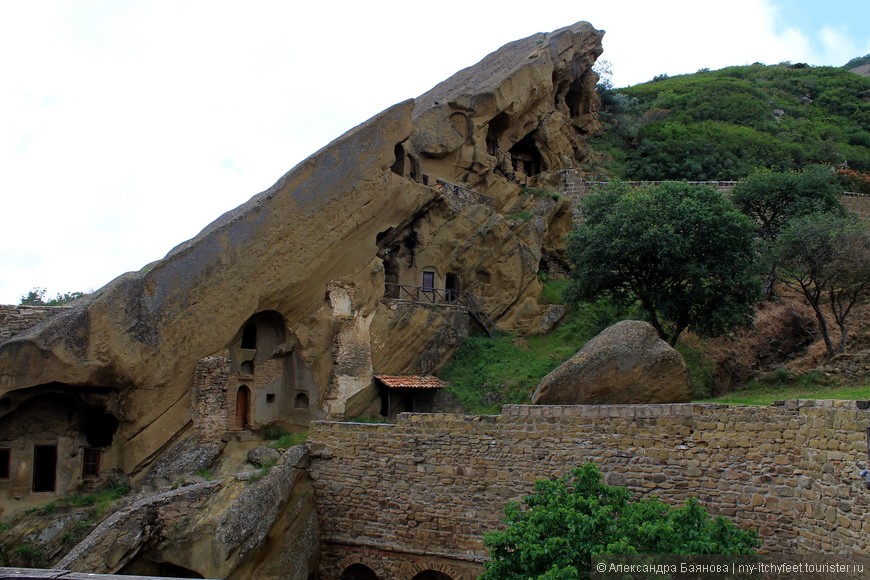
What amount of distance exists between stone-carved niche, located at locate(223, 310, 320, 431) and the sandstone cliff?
0.04 m

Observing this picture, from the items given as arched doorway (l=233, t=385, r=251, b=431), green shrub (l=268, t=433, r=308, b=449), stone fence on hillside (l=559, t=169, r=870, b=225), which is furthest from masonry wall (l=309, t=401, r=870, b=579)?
stone fence on hillside (l=559, t=169, r=870, b=225)

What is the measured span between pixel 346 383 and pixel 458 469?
5651 millimetres

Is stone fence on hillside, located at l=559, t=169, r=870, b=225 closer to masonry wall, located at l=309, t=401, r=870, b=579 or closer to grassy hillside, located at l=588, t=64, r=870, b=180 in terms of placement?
grassy hillside, located at l=588, t=64, r=870, b=180

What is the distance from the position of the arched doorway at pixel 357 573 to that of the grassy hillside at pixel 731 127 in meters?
23.6

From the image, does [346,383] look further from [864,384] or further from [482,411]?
[864,384]

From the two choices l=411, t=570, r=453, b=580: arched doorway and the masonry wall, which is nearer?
the masonry wall

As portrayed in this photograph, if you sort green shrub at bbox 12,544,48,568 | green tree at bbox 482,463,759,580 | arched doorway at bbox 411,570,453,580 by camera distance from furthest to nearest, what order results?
arched doorway at bbox 411,570,453,580
green shrub at bbox 12,544,48,568
green tree at bbox 482,463,759,580

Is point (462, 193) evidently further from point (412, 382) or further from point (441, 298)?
point (412, 382)

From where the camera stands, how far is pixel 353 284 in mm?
21734

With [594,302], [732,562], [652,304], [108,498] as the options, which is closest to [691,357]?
[652,304]

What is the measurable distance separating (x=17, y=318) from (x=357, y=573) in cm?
942

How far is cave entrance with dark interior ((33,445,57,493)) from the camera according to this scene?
17.9 meters

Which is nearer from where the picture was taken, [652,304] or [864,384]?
[864,384]

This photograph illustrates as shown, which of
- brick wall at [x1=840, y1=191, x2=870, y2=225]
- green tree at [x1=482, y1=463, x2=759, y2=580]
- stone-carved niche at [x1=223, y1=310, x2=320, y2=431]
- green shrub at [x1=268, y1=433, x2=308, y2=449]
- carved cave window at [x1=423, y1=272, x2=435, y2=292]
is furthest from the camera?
brick wall at [x1=840, y1=191, x2=870, y2=225]
